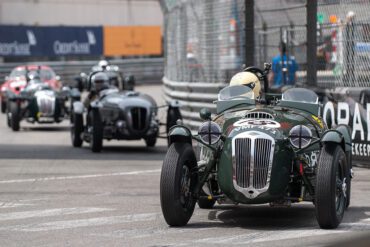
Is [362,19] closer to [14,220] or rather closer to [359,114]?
[359,114]

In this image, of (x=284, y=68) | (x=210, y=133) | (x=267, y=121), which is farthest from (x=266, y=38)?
(x=210, y=133)

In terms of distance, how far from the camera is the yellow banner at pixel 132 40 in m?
50.6

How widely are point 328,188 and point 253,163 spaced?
2.15 feet

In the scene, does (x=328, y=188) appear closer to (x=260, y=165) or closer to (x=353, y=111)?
(x=260, y=165)

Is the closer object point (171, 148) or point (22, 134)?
point (171, 148)

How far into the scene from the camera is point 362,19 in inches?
608

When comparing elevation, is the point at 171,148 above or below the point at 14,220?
above

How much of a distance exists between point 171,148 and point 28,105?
15473 mm

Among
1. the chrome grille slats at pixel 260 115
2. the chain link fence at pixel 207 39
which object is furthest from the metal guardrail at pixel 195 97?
the chrome grille slats at pixel 260 115

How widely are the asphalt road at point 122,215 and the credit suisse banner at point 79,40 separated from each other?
31.0 metres

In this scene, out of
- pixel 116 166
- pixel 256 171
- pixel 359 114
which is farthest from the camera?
pixel 116 166

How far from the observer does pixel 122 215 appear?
1066 cm

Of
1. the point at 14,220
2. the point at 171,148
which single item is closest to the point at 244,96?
the point at 171,148

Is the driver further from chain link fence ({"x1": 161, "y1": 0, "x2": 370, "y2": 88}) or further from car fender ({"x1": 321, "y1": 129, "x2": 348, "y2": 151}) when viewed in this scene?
car fender ({"x1": 321, "y1": 129, "x2": 348, "y2": 151})
